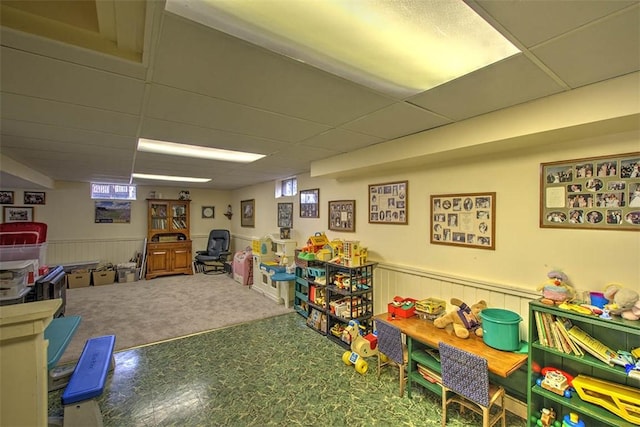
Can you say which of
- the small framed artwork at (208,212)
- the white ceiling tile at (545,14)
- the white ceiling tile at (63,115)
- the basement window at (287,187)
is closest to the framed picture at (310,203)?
the basement window at (287,187)

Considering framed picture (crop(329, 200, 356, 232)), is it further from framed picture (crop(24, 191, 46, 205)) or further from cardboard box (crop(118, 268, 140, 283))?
framed picture (crop(24, 191, 46, 205))

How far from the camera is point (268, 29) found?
43.5 inches

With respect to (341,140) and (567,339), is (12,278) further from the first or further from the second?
(567,339)

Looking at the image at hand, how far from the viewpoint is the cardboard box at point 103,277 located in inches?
230

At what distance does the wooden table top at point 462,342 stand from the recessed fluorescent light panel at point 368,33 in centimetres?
181

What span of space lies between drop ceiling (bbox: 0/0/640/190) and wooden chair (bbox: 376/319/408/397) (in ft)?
5.70

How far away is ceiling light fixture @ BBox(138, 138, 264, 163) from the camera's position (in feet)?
9.95

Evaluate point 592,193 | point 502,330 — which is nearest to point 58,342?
point 502,330

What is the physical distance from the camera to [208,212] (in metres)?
7.82

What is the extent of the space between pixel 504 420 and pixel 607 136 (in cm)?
202

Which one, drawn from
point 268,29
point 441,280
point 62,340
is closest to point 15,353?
point 268,29

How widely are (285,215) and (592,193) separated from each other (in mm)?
4339

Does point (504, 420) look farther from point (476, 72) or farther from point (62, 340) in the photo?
point (62, 340)

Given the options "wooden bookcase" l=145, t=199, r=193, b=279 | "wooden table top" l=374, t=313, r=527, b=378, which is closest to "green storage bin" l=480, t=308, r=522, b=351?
"wooden table top" l=374, t=313, r=527, b=378
